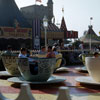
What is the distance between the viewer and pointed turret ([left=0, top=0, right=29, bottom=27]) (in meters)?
26.5

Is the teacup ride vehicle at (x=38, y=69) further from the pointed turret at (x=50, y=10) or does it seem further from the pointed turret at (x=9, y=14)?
the pointed turret at (x=50, y=10)

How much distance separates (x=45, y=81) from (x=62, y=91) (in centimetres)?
288

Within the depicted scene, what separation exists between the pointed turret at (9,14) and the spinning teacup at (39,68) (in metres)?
20.6

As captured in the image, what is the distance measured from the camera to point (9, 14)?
27.3 meters

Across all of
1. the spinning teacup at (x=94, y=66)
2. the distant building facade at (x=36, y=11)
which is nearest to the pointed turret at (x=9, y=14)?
the distant building facade at (x=36, y=11)

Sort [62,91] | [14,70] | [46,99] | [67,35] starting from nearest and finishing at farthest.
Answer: [62,91], [46,99], [14,70], [67,35]

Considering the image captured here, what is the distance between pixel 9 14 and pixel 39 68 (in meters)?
22.2

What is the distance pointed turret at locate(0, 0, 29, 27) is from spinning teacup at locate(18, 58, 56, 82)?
67.6 ft

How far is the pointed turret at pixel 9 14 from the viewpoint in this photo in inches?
1043

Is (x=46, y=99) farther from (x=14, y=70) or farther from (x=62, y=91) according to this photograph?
(x=14, y=70)

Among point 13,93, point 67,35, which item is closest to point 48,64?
point 13,93

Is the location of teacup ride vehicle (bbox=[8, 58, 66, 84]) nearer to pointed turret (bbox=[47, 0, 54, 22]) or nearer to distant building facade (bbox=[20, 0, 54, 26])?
distant building facade (bbox=[20, 0, 54, 26])

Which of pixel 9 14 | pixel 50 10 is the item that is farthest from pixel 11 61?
pixel 50 10

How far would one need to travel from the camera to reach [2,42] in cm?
2539
